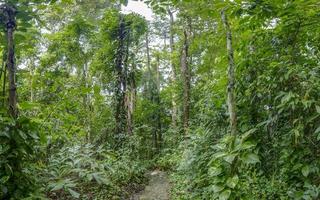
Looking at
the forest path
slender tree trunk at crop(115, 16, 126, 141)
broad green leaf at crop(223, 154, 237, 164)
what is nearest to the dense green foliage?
broad green leaf at crop(223, 154, 237, 164)

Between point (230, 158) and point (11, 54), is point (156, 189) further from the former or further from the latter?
point (11, 54)

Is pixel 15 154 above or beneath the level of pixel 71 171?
above

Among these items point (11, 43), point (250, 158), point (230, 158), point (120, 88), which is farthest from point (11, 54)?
point (120, 88)

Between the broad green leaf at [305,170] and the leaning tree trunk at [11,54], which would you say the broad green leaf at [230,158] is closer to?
the broad green leaf at [305,170]

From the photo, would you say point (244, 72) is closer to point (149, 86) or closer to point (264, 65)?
point (264, 65)

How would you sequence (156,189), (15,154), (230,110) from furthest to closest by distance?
1. (156,189)
2. (230,110)
3. (15,154)

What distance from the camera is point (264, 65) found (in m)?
2.75

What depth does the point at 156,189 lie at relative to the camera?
758 centimetres

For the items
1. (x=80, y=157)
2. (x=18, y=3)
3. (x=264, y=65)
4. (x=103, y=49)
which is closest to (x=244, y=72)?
(x=264, y=65)

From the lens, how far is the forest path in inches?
269

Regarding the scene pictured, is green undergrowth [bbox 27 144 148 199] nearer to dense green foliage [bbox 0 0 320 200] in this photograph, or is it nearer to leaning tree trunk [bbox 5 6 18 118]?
dense green foliage [bbox 0 0 320 200]

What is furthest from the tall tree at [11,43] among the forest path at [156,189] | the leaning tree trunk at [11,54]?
the forest path at [156,189]

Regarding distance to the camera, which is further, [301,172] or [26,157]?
[301,172]

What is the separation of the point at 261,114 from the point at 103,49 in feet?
26.9
